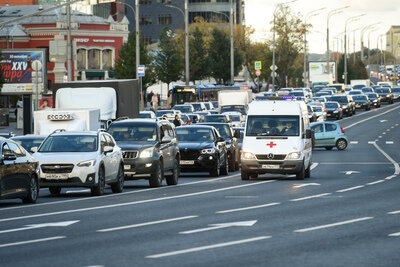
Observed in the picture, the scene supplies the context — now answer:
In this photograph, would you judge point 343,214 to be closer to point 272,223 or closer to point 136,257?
point 272,223

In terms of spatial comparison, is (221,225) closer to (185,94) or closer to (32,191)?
(32,191)

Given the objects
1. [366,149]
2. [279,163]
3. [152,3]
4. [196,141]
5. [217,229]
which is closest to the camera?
[217,229]

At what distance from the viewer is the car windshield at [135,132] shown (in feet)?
93.6

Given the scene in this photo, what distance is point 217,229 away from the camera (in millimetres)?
16203

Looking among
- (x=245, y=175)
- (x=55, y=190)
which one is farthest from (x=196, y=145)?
(x=55, y=190)

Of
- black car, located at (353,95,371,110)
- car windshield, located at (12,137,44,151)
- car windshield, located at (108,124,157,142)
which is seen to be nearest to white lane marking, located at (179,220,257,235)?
car windshield, located at (108,124,157,142)

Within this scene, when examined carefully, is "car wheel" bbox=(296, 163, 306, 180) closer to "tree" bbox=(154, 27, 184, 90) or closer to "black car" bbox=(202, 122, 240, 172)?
"black car" bbox=(202, 122, 240, 172)

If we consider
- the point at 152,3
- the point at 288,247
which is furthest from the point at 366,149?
the point at 152,3

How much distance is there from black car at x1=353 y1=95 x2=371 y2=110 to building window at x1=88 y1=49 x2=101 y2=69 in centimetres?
2519

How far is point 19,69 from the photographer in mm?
59281

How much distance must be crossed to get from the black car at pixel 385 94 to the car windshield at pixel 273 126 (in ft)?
283

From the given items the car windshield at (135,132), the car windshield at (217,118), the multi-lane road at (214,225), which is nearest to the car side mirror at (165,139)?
the car windshield at (135,132)

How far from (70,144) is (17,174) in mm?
3492

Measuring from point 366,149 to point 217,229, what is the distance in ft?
125
